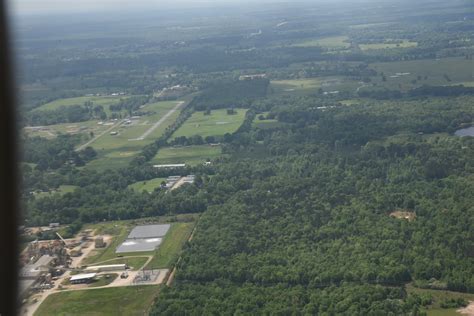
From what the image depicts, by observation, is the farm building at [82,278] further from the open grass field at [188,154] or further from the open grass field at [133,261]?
the open grass field at [188,154]

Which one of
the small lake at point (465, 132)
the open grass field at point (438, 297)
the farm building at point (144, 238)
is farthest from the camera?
the small lake at point (465, 132)

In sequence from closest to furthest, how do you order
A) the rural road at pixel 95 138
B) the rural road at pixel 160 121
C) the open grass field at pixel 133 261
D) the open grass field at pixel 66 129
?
the open grass field at pixel 133 261 < the rural road at pixel 95 138 < the rural road at pixel 160 121 < the open grass field at pixel 66 129

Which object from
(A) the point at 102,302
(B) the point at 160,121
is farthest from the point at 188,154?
(A) the point at 102,302

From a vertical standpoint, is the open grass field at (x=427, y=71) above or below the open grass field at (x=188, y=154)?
below

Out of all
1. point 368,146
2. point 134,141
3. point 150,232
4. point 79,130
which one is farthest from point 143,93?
point 150,232

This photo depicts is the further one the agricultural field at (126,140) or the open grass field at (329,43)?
the open grass field at (329,43)

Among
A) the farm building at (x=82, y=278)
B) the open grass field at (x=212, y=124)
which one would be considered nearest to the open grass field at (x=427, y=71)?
the open grass field at (x=212, y=124)

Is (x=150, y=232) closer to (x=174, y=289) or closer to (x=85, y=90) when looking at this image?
(x=174, y=289)

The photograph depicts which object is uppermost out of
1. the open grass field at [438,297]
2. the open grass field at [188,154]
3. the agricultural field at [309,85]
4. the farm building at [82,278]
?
the open grass field at [438,297]
